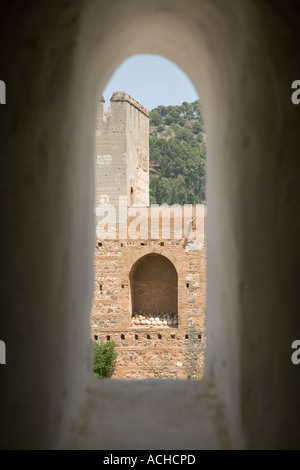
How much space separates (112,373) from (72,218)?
46.2 feet

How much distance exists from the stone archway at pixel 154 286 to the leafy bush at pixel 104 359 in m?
1.61

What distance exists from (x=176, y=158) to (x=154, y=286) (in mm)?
30029

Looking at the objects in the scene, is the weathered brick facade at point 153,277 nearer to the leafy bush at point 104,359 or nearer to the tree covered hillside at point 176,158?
the leafy bush at point 104,359

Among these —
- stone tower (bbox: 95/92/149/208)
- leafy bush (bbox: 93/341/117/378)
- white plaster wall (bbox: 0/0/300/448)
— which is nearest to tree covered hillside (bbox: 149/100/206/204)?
stone tower (bbox: 95/92/149/208)

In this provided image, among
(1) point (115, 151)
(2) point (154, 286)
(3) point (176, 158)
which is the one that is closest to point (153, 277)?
(2) point (154, 286)

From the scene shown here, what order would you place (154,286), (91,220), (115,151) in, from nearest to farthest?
(91,220) < (154,286) < (115,151)

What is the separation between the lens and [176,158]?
47.1 metres

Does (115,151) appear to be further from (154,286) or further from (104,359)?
(104,359)

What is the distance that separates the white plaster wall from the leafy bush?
40.8 feet

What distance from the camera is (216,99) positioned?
3.62m

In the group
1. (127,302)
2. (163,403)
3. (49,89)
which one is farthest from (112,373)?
(49,89)

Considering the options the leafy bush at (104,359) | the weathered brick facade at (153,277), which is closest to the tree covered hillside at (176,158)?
the weathered brick facade at (153,277)
